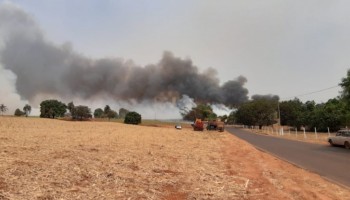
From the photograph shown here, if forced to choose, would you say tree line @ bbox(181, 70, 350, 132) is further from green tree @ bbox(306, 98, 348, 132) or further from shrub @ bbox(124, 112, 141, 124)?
shrub @ bbox(124, 112, 141, 124)

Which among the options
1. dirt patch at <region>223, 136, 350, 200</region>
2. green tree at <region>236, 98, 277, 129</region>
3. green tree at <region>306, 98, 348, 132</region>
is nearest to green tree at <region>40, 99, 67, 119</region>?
green tree at <region>236, 98, 277, 129</region>

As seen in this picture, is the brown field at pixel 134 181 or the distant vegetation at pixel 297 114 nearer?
the brown field at pixel 134 181

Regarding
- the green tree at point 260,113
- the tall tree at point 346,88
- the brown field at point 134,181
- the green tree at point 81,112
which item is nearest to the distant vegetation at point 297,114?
the green tree at point 260,113

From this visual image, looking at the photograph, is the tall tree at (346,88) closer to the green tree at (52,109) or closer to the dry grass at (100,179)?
the dry grass at (100,179)

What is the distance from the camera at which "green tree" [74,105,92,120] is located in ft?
437

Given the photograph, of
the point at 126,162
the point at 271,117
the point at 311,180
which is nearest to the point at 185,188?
the point at 126,162

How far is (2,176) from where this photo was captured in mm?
8438

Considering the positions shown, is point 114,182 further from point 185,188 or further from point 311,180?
point 311,180

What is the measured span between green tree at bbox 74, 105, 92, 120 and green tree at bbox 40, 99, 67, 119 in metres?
7.56

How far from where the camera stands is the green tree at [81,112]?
437 ft

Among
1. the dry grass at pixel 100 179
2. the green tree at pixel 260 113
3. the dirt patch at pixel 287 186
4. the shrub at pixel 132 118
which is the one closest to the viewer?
the dry grass at pixel 100 179

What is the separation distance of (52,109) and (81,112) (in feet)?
37.3

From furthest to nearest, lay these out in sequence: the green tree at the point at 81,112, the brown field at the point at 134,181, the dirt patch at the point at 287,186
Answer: the green tree at the point at 81,112, the dirt patch at the point at 287,186, the brown field at the point at 134,181

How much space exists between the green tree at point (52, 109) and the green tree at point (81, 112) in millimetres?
7558
